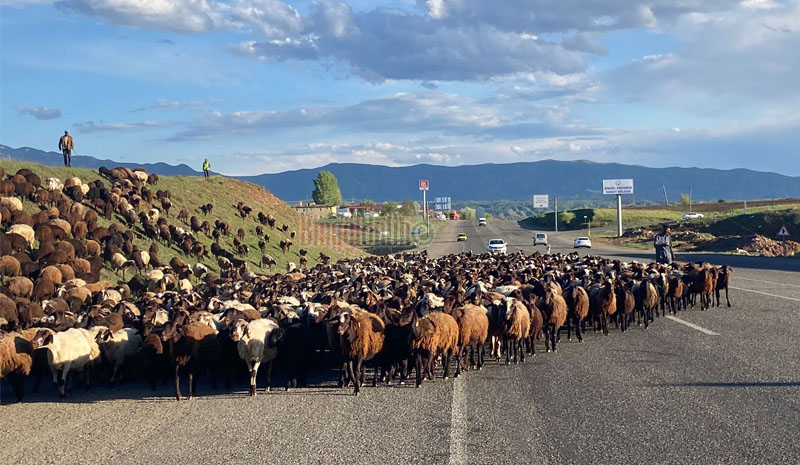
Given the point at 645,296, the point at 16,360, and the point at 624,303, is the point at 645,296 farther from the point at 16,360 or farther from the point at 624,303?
the point at 16,360

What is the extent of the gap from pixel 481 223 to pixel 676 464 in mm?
124114

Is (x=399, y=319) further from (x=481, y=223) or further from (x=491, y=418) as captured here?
(x=481, y=223)

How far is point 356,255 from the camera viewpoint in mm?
53719

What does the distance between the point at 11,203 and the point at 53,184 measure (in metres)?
4.33

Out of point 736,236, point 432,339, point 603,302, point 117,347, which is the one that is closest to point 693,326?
point 603,302

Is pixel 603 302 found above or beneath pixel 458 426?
above

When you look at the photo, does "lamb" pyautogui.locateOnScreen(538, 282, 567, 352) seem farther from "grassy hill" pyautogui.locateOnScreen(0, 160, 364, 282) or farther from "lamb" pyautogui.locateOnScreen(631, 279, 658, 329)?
"grassy hill" pyautogui.locateOnScreen(0, 160, 364, 282)

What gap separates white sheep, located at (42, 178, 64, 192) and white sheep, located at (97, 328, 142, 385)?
22439 mm

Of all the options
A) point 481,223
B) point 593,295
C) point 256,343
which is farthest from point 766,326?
point 481,223

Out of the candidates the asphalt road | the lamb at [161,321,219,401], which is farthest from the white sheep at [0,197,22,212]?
the lamb at [161,321,219,401]

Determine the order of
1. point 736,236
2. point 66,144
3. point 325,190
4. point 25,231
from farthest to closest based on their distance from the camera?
1. point 325,190
2. point 736,236
3. point 66,144
4. point 25,231

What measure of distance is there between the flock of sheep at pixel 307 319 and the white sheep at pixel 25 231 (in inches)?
17.5

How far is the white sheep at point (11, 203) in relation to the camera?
2846cm

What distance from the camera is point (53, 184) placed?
3316cm
